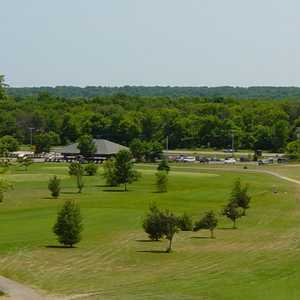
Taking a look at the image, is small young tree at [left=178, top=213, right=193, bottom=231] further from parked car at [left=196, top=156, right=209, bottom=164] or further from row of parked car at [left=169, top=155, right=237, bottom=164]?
parked car at [left=196, top=156, right=209, bottom=164]

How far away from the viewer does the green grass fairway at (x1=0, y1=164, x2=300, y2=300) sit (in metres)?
37.3

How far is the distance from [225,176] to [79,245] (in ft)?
207

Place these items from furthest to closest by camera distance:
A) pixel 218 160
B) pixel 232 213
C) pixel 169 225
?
pixel 218 160 → pixel 232 213 → pixel 169 225

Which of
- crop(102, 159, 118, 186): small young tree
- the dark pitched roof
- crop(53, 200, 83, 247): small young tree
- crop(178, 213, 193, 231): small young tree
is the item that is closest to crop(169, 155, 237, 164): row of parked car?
the dark pitched roof

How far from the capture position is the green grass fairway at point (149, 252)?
37.3m

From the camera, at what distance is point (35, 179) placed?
352 feet

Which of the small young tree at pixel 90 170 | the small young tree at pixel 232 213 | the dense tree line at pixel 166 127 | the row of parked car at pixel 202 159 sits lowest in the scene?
the row of parked car at pixel 202 159

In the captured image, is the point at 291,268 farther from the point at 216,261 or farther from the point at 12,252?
the point at 12,252

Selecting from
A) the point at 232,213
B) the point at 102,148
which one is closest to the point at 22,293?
the point at 232,213

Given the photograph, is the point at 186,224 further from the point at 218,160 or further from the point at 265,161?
the point at 218,160

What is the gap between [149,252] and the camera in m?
49.6

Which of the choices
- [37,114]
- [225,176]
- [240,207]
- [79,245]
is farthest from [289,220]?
[37,114]

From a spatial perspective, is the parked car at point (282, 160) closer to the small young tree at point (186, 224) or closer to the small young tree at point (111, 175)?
the small young tree at point (111, 175)

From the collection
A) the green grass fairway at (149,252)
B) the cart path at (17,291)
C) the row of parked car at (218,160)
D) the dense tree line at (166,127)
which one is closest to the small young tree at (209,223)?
the green grass fairway at (149,252)
